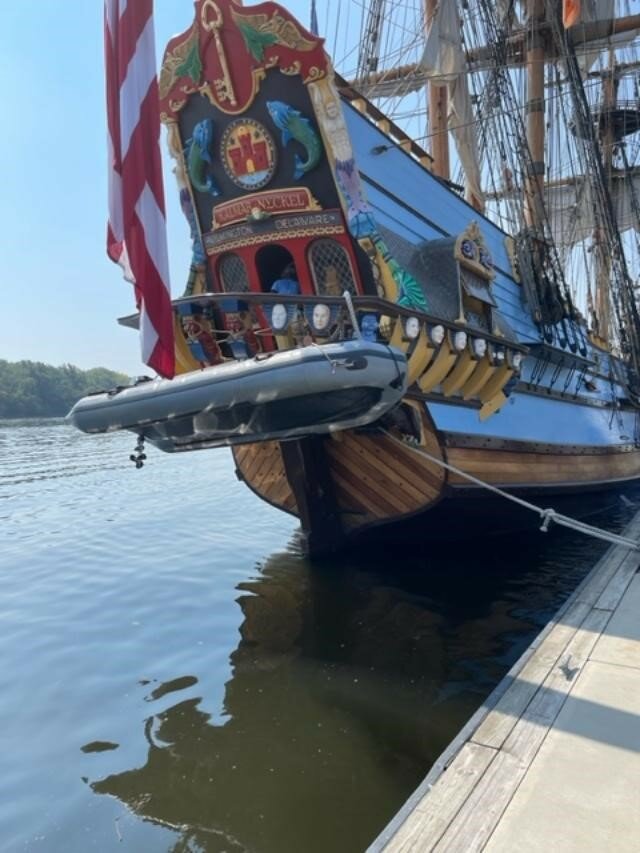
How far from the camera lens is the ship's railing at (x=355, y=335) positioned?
6004 mm

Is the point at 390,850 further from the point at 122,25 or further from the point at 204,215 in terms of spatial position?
the point at 204,215

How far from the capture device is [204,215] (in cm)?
755

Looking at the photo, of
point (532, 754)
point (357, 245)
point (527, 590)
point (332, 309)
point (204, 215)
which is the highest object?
point (204, 215)

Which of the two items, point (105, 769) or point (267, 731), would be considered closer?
point (105, 769)

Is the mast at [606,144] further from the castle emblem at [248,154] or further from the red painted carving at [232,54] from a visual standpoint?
the red painted carving at [232,54]

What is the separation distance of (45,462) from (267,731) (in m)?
23.5

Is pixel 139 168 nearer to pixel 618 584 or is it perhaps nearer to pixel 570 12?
pixel 618 584

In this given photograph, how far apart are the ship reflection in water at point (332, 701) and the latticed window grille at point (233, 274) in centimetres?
357

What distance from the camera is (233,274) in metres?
7.80

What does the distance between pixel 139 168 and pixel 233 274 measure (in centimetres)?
337

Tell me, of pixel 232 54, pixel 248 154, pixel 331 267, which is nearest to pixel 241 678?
pixel 331 267

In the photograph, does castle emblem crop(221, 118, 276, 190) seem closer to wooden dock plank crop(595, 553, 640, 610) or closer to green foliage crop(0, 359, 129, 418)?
wooden dock plank crop(595, 553, 640, 610)

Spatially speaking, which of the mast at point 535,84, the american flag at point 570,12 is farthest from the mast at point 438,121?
the mast at point 535,84

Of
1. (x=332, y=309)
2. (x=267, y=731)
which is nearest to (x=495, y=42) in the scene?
(x=332, y=309)
